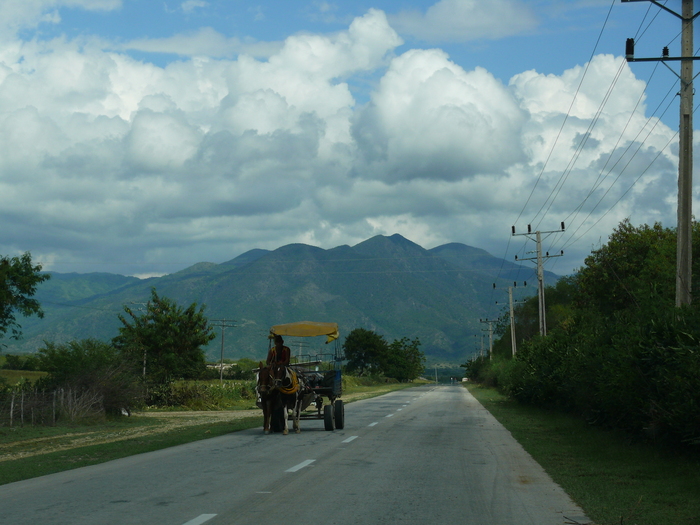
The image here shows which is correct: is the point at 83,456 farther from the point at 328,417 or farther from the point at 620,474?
the point at 620,474

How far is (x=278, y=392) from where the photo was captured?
63.7 ft

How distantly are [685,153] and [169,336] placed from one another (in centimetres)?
4279

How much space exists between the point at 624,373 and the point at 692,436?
2.67 metres

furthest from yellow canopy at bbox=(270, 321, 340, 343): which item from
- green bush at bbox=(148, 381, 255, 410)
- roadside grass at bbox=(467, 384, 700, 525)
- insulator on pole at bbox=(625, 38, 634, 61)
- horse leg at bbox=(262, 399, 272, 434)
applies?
green bush at bbox=(148, 381, 255, 410)

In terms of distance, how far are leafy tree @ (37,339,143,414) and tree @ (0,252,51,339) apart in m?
10.8

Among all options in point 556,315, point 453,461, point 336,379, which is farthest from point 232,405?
point 556,315

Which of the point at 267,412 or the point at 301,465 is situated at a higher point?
the point at 267,412

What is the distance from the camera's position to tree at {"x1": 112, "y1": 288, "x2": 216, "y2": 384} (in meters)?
53.8

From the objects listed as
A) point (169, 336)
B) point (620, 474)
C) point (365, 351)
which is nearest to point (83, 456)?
point (620, 474)

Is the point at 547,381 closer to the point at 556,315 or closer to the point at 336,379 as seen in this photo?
the point at 336,379

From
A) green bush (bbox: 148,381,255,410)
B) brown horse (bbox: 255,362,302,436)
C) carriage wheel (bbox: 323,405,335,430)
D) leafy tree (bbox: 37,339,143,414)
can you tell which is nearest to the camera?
brown horse (bbox: 255,362,302,436)

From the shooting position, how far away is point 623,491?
35.4 feet

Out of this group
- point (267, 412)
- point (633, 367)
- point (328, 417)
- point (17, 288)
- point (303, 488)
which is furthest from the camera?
point (17, 288)

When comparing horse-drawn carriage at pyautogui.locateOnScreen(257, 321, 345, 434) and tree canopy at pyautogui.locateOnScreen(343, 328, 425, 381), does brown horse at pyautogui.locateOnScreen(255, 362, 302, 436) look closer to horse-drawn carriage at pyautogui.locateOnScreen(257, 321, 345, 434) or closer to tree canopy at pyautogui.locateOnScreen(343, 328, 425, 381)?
horse-drawn carriage at pyautogui.locateOnScreen(257, 321, 345, 434)
